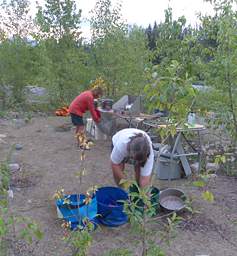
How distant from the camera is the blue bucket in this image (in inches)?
156

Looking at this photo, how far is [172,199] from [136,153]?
4.88 feet

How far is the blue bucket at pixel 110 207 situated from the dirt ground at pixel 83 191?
0.09 meters

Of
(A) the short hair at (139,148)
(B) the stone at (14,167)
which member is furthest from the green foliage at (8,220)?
(B) the stone at (14,167)

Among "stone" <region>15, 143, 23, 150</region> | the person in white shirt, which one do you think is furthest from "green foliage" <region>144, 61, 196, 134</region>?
"stone" <region>15, 143, 23, 150</region>

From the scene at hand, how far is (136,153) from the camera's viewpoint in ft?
11.1

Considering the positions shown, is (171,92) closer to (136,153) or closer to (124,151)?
(136,153)

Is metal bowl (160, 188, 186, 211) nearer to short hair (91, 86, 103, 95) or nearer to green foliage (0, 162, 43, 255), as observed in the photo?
green foliage (0, 162, 43, 255)

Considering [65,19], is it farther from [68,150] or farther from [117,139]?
[117,139]

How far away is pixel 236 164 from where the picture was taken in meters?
6.16

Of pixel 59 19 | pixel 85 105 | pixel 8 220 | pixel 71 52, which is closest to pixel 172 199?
pixel 8 220

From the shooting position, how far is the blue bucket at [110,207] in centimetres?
397

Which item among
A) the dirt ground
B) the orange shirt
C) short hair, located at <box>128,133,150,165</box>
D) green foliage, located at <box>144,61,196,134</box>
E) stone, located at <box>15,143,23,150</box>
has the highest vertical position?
green foliage, located at <box>144,61,196,134</box>

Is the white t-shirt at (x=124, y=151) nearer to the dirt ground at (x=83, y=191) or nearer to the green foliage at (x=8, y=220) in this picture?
the dirt ground at (x=83, y=191)

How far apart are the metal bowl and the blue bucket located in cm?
53
